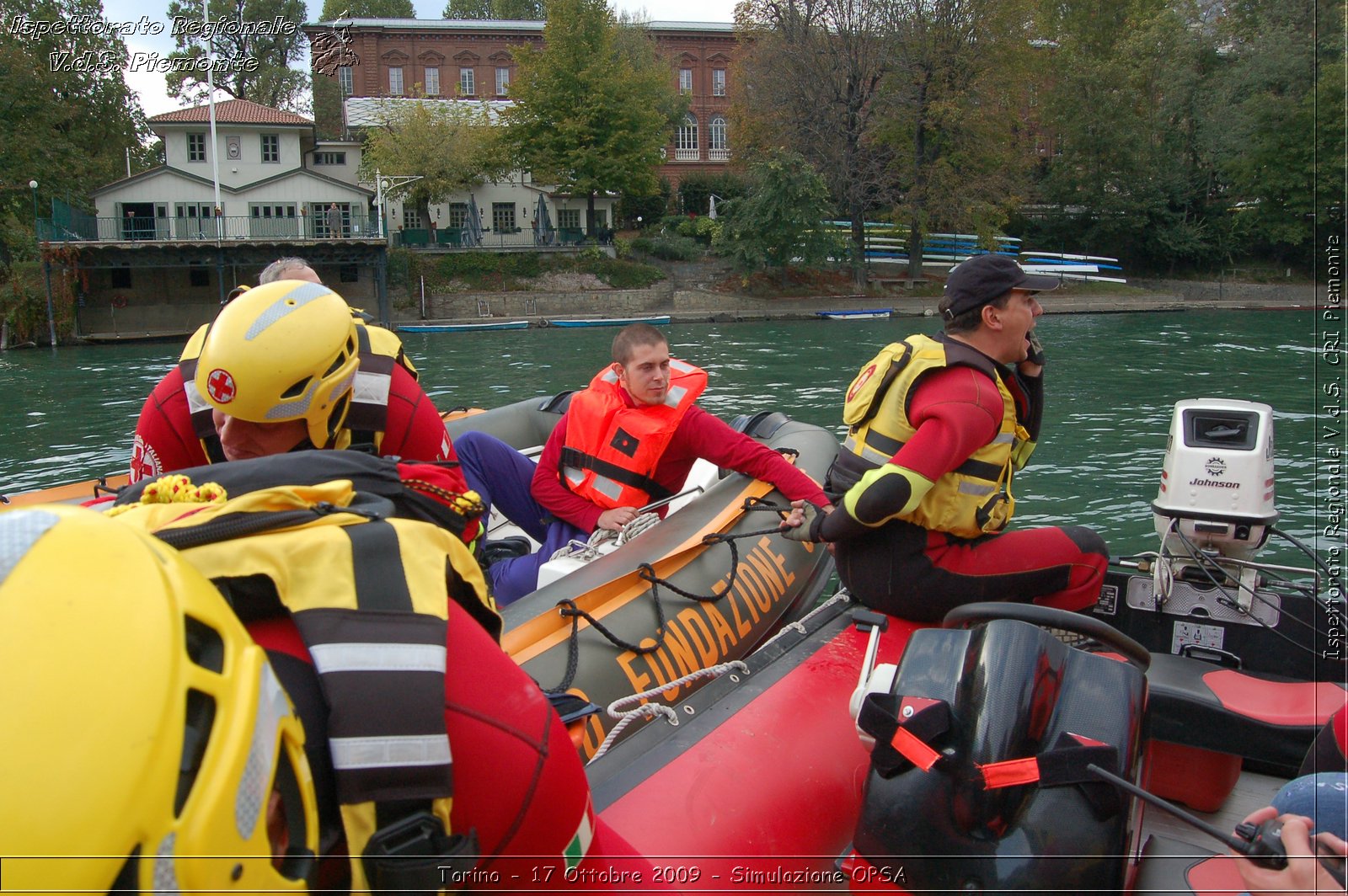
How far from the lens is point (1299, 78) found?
53.8 feet

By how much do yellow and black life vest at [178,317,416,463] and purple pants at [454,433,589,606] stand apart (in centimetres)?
132

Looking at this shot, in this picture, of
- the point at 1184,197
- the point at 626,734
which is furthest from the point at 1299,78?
the point at 1184,197

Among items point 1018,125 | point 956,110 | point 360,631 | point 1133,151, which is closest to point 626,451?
point 360,631

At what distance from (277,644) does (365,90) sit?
55509 millimetres

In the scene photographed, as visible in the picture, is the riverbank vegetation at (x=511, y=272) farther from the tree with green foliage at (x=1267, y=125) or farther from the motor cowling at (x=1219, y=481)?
the motor cowling at (x=1219, y=481)

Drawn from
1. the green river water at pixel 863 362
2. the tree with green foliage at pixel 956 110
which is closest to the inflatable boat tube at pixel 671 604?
the green river water at pixel 863 362

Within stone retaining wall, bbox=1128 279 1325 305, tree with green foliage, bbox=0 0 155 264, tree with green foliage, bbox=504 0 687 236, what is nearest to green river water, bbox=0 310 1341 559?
stone retaining wall, bbox=1128 279 1325 305

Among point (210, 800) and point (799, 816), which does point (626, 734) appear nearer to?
point (799, 816)

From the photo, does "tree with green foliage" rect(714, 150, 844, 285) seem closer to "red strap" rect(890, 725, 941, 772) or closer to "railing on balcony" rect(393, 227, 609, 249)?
"railing on balcony" rect(393, 227, 609, 249)

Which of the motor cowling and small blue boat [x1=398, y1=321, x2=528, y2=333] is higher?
small blue boat [x1=398, y1=321, x2=528, y2=333]

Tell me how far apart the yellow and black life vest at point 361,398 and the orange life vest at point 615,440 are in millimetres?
1346

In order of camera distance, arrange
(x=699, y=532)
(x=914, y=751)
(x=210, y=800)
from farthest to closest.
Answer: (x=699, y=532), (x=914, y=751), (x=210, y=800)

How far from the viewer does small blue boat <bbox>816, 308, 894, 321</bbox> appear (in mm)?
29745

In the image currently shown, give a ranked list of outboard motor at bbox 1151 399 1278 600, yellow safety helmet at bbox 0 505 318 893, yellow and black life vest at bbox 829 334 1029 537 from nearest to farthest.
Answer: yellow safety helmet at bbox 0 505 318 893, yellow and black life vest at bbox 829 334 1029 537, outboard motor at bbox 1151 399 1278 600
